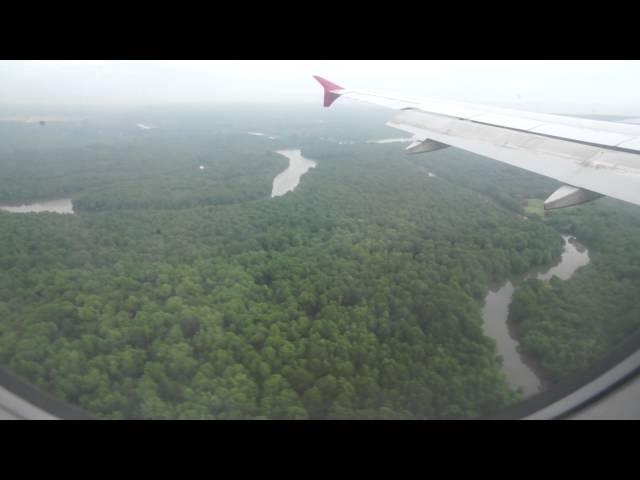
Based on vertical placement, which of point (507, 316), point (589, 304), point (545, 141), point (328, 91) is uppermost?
point (328, 91)

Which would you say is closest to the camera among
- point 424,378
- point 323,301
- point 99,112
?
point 424,378

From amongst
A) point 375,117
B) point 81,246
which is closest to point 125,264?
point 81,246

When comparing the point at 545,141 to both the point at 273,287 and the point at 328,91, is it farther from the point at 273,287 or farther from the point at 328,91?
the point at 273,287

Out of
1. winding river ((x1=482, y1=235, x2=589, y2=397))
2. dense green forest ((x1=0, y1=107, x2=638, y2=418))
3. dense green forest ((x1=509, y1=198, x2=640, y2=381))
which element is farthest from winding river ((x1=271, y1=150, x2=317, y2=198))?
dense green forest ((x1=509, y1=198, x2=640, y2=381))

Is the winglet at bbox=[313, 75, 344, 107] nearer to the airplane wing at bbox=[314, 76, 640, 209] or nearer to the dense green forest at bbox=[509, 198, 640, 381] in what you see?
the airplane wing at bbox=[314, 76, 640, 209]

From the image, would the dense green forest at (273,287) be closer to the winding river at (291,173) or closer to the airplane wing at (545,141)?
the winding river at (291,173)

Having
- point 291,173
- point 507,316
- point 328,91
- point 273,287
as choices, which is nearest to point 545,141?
point 507,316

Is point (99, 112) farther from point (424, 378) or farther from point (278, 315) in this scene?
point (424, 378)
